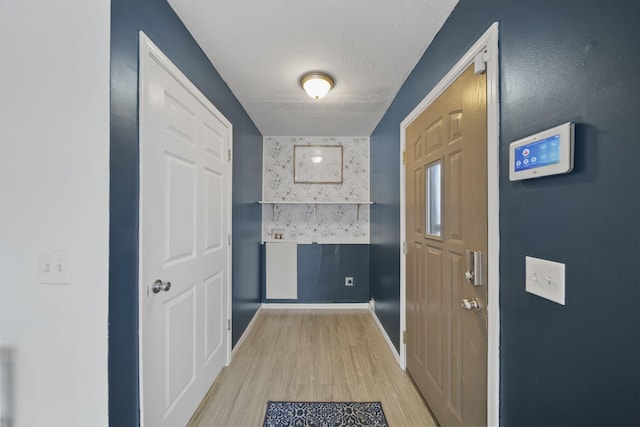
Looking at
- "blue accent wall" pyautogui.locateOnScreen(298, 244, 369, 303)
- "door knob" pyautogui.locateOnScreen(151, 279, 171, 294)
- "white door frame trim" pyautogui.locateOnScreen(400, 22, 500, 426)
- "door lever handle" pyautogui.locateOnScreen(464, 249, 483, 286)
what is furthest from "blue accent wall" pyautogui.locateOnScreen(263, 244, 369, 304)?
"white door frame trim" pyautogui.locateOnScreen(400, 22, 500, 426)

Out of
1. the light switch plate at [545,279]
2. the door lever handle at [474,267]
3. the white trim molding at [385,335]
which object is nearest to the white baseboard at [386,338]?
the white trim molding at [385,335]

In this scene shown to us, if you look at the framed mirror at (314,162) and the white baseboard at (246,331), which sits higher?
the framed mirror at (314,162)

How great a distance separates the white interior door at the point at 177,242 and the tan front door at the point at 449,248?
1.48 m

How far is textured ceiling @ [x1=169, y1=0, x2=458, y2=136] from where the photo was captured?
142 cm

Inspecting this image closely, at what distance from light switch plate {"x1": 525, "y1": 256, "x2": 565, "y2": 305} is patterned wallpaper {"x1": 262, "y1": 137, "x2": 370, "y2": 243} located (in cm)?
287

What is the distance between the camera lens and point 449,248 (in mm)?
1460

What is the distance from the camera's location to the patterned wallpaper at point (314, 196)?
149 inches

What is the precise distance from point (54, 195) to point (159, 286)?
22.0 inches

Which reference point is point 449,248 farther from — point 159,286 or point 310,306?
point 310,306

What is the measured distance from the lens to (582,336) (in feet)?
2.40

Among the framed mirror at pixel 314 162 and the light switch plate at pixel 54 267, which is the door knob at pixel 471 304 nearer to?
the light switch plate at pixel 54 267

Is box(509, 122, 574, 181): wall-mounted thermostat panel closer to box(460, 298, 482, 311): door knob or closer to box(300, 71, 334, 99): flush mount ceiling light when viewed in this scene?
box(460, 298, 482, 311): door knob

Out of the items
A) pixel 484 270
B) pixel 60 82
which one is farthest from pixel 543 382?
pixel 60 82

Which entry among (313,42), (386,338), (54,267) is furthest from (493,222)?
(386,338)
